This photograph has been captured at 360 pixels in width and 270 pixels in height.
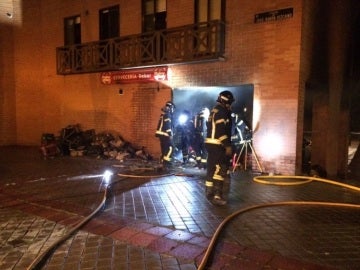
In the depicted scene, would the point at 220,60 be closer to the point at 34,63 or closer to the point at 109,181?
the point at 109,181

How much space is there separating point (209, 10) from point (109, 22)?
4.70 metres

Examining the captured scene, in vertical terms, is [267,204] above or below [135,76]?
below

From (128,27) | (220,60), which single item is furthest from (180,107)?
(128,27)

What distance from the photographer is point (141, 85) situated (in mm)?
12250

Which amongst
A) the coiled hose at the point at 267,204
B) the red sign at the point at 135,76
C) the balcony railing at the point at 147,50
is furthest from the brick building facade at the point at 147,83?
the coiled hose at the point at 267,204

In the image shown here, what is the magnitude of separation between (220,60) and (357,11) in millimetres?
4561

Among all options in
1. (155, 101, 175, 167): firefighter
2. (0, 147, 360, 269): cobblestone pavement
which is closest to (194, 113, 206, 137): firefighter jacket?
(155, 101, 175, 167): firefighter

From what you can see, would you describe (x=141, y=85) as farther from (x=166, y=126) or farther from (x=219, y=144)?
(x=219, y=144)

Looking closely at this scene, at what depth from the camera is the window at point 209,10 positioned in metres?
10.1

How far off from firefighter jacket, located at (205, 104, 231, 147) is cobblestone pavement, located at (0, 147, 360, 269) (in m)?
1.20

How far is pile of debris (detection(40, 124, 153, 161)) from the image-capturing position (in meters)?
11.8

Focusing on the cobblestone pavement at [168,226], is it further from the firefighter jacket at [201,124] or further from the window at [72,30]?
the window at [72,30]

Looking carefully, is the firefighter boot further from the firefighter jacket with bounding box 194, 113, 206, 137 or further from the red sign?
the red sign

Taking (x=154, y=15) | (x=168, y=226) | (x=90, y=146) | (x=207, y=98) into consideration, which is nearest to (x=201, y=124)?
(x=207, y=98)
